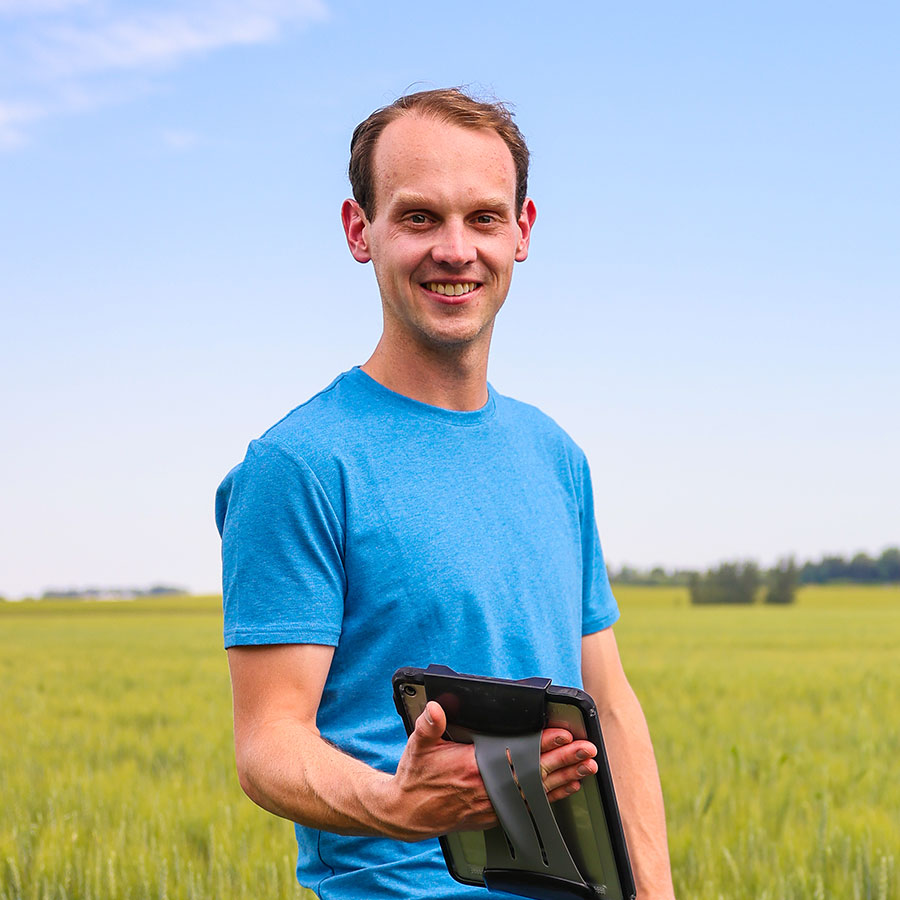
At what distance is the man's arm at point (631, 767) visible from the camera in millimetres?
2373

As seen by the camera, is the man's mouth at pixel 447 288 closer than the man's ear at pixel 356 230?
Yes

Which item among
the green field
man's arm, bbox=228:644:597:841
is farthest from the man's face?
the green field

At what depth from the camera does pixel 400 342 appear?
2.31m

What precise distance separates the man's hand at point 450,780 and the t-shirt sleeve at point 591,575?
96 cm

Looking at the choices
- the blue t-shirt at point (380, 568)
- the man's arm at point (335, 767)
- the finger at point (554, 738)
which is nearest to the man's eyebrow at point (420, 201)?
the blue t-shirt at point (380, 568)

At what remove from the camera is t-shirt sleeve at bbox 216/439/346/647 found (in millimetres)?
1966

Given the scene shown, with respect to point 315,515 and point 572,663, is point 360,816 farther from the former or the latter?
point 572,663

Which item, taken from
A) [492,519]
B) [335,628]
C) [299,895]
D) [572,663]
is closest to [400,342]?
[492,519]

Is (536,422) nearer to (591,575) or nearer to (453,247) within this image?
(591,575)

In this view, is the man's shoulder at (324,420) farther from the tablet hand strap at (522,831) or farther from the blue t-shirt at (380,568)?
the tablet hand strap at (522,831)

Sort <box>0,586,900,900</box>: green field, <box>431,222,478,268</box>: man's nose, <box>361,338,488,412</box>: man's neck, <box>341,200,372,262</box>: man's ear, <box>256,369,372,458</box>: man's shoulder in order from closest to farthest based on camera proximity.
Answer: <box>256,369,372,458</box>: man's shoulder
<box>431,222,478,268</box>: man's nose
<box>361,338,488,412</box>: man's neck
<box>341,200,372,262</box>: man's ear
<box>0,586,900,900</box>: green field

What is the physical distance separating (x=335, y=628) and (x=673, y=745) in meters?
6.10

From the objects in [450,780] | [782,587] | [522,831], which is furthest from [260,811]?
[782,587]

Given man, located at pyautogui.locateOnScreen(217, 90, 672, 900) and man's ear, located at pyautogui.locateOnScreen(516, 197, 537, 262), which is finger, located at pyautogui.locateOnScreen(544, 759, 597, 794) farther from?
man's ear, located at pyautogui.locateOnScreen(516, 197, 537, 262)
